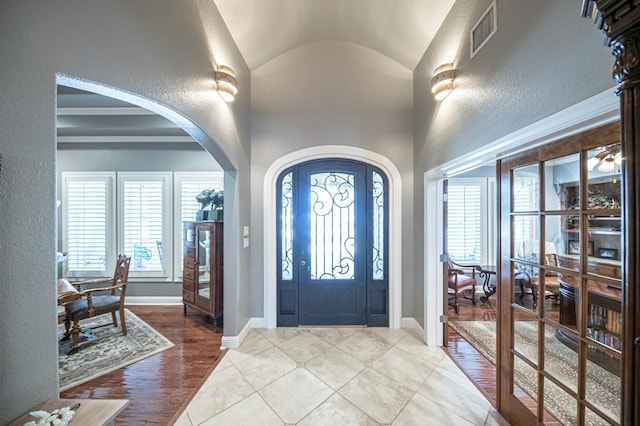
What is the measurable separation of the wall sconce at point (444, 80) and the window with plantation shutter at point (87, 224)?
5.37 metres

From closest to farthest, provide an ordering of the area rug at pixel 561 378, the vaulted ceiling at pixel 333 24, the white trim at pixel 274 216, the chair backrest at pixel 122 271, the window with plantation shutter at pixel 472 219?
the area rug at pixel 561 378
the vaulted ceiling at pixel 333 24
the chair backrest at pixel 122 271
the white trim at pixel 274 216
the window with plantation shutter at pixel 472 219

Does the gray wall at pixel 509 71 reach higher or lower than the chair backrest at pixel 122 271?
higher

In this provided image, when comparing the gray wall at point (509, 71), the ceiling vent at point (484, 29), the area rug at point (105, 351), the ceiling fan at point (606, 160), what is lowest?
the area rug at point (105, 351)

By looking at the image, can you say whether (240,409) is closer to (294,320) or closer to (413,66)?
(294,320)

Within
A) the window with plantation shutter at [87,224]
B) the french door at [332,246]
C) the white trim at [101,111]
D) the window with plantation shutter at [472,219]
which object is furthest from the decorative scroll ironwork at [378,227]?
the window with plantation shutter at [87,224]

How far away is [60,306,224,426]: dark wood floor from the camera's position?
6.66 feet

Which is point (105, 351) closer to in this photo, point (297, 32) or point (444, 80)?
point (297, 32)

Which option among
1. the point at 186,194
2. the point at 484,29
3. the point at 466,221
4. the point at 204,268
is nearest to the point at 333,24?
the point at 484,29

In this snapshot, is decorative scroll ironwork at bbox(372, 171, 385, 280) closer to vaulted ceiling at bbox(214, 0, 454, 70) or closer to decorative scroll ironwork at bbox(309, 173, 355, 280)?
decorative scroll ironwork at bbox(309, 173, 355, 280)

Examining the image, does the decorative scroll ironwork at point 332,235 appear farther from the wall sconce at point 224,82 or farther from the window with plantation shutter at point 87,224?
the window with plantation shutter at point 87,224

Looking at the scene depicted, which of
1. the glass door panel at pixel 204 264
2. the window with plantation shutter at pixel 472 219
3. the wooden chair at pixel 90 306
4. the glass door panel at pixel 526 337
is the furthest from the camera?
the window with plantation shutter at pixel 472 219

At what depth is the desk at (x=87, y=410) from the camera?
977mm

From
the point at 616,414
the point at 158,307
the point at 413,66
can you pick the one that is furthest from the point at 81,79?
the point at 158,307

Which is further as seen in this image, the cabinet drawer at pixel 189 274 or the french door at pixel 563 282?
the cabinet drawer at pixel 189 274
